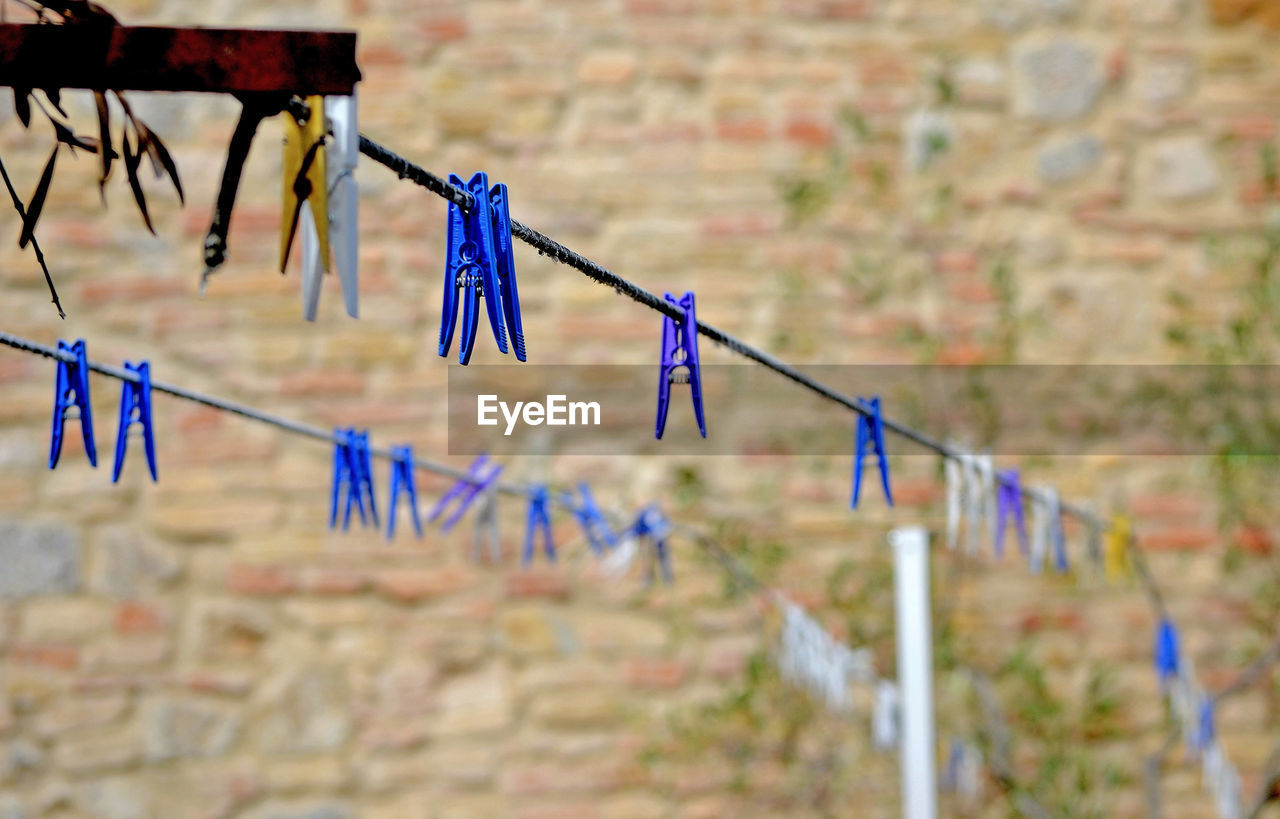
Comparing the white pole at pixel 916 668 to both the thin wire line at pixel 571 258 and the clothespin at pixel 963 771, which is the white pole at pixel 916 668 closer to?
the thin wire line at pixel 571 258

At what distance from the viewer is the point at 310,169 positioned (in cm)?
74

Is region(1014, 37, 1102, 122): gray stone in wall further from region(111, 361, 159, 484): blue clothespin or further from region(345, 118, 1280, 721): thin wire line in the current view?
region(111, 361, 159, 484): blue clothespin

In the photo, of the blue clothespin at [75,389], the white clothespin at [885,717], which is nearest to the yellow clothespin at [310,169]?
the blue clothespin at [75,389]

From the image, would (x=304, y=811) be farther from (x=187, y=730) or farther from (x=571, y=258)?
(x=571, y=258)

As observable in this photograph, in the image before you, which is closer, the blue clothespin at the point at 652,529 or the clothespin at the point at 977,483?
the clothespin at the point at 977,483

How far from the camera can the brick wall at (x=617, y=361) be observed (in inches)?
91.5

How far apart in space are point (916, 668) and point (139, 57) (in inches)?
44.4

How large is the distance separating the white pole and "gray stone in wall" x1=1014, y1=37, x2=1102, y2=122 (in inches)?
55.5

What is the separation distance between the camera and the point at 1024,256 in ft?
8.25

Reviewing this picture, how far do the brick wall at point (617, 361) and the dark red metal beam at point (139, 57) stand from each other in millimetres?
1743

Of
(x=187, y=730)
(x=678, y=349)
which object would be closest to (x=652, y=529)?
(x=678, y=349)

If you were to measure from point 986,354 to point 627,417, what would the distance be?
0.71 m

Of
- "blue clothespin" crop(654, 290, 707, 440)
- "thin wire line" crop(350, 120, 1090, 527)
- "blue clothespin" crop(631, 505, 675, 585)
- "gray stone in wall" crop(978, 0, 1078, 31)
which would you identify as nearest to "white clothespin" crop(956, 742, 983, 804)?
"blue clothespin" crop(631, 505, 675, 585)

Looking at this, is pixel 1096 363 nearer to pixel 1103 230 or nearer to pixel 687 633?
pixel 1103 230
